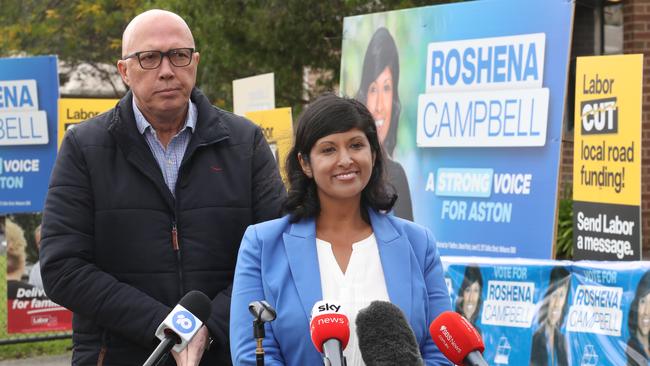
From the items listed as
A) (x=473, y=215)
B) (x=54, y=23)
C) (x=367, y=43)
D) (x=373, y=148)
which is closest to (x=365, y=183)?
(x=373, y=148)

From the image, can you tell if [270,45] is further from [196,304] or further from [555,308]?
[196,304]

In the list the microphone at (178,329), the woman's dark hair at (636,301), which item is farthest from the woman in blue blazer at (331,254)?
the woman's dark hair at (636,301)

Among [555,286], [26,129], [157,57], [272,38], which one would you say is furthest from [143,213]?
[272,38]

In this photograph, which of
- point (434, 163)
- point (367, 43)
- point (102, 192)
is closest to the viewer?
point (102, 192)

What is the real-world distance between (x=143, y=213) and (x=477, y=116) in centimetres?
430

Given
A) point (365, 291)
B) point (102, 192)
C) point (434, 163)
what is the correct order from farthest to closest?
1. point (434, 163)
2. point (102, 192)
3. point (365, 291)

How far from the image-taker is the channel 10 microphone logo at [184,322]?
3608 millimetres

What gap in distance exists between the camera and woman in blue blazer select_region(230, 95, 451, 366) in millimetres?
3645

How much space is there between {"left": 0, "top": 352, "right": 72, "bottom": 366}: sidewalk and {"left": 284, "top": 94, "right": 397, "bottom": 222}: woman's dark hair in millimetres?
8397

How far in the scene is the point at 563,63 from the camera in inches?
297

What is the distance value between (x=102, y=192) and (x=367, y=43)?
228 inches

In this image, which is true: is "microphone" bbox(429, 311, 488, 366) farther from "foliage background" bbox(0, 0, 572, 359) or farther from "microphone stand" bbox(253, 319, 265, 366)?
"foliage background" bbox(0, 0, 572, 359)

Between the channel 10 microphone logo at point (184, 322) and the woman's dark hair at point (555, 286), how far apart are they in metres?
4.43

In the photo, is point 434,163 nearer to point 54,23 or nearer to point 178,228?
point 178,228
